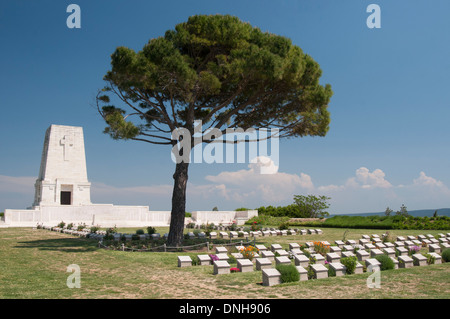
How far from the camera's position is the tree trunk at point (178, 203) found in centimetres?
1438

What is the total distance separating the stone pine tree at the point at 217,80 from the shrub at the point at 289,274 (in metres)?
7.28

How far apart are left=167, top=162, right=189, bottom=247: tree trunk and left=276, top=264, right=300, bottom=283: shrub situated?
722 centimetres

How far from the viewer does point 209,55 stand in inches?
597

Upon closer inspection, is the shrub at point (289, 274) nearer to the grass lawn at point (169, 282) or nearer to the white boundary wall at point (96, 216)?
the grass lawn at point (169, 282)

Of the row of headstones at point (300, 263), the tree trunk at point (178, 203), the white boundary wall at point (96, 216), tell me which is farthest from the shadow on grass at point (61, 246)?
the white boundary wall at point (96, 216)

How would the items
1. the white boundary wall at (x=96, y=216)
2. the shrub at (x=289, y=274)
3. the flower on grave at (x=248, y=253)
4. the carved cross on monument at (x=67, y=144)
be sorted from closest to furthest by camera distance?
the shrub at (x=289, y=274) < the flower on grave at (x=248, y=253) < the white boundary wall at (x=96, y=216) < the carved cross on monument at (x=67, y=144)

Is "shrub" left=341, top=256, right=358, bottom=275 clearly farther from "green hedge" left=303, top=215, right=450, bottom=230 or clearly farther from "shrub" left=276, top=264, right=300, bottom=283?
"green hedge" left=303, top=215, right=450, bottom=230

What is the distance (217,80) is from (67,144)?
908 inches

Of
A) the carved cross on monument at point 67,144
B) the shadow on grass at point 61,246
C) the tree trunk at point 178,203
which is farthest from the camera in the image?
the carved cross on monument at point 67,144

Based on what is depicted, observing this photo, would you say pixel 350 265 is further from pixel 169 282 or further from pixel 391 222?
pixel 391 222

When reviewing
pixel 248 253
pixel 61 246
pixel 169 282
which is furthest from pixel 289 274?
pixel 61 246

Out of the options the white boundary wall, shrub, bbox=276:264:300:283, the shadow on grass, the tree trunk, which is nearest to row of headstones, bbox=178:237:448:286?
shrub, bbox=276:264:300:283
